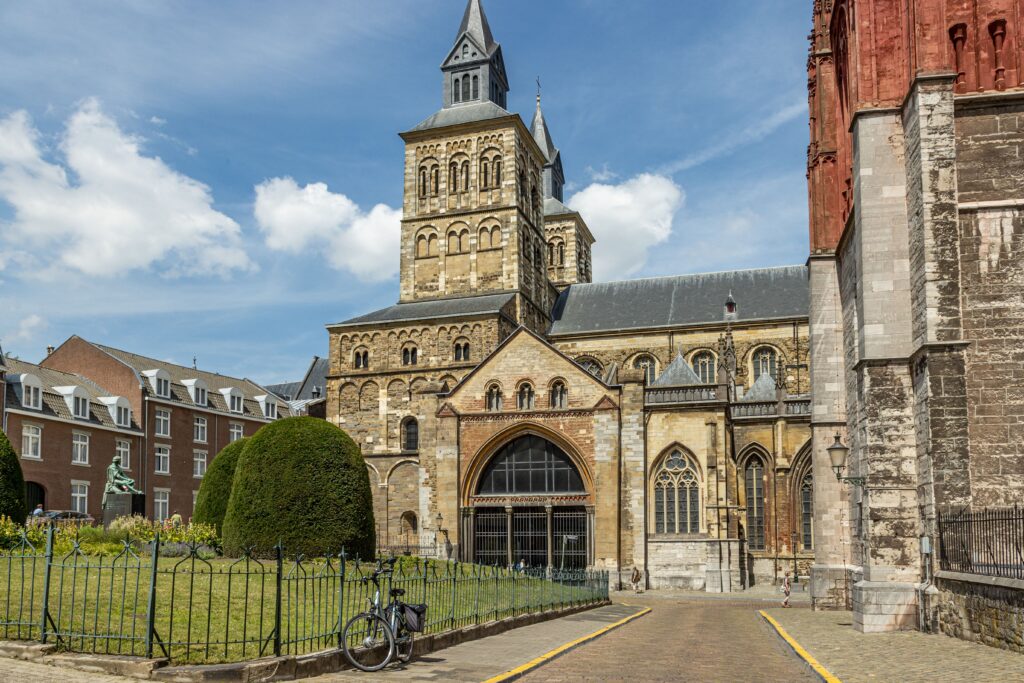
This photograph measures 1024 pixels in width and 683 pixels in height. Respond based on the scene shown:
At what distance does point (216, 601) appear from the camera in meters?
13.7

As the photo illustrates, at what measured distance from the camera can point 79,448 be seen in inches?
1718

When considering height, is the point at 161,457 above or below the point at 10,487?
above

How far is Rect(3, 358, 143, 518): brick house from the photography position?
40.6 meters

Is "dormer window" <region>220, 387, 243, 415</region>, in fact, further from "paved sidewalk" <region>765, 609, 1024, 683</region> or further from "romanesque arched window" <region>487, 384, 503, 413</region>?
"paved sidewalk" <region>765, 609, 1024, 683</region>

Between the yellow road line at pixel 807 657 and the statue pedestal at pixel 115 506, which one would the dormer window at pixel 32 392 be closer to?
the statue pedestal at pixel 115 506

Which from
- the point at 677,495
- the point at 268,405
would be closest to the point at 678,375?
the point at 677,495

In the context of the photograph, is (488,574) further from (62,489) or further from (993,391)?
(62,489)

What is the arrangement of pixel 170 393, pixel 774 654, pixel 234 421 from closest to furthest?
pixel 774 654 < pixel 170 393 < pixel 234 421

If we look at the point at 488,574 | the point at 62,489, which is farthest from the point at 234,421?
the point at 488,574

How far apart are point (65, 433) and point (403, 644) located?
36072mm

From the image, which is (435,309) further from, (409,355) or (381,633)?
(381,633)

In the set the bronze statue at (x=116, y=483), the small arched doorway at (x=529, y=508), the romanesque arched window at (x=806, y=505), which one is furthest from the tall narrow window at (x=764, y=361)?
the bronze statue at (x=116, y=483)

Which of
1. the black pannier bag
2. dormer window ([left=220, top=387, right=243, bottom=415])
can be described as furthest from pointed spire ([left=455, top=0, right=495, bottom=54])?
the black pannier bag

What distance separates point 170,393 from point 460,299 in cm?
1569
